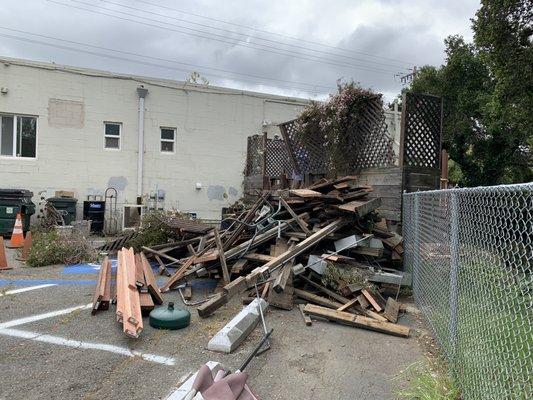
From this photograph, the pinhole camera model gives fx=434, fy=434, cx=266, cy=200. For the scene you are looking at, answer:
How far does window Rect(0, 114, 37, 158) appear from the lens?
44.4ft

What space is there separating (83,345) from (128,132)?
11.2 metres

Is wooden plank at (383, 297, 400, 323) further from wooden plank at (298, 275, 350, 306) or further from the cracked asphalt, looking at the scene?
wooden plank at (298, 275, 350, 306)

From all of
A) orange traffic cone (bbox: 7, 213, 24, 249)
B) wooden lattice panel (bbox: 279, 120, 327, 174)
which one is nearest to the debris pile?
wooden lattice panel (bbox: 279, 120, 327, 174)

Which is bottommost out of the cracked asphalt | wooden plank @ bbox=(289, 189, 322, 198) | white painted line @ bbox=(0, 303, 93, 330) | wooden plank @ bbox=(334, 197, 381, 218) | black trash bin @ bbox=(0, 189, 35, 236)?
the cracked asphalt

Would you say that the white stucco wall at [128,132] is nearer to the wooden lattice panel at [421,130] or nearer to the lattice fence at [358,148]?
the lattice fence at [358,148]

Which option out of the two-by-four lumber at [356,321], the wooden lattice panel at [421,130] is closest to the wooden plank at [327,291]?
the two-by-four lumber at [356,321]

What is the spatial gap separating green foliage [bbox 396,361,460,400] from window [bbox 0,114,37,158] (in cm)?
1340

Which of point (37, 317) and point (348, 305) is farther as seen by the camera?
point (348, 305)

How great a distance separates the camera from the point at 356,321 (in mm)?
5148

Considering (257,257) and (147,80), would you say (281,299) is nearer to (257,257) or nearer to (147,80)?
(257,257)

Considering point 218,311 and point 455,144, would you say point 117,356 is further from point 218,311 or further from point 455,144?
point 455,144

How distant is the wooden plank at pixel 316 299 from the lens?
577cm

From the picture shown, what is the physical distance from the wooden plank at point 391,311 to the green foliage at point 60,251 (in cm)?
646

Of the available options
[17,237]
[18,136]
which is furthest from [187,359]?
[18,136]
